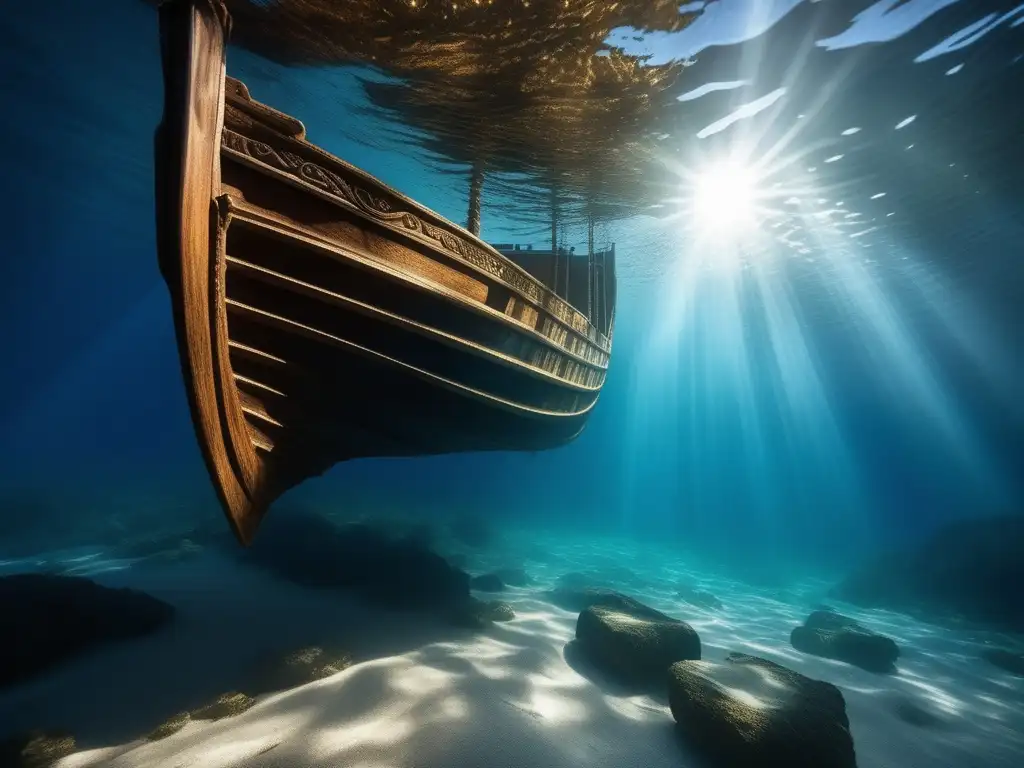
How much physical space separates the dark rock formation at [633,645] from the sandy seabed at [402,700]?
0.32 metres

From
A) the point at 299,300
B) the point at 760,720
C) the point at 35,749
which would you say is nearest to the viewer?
the point at 299,300

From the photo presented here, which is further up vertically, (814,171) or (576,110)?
(814,171)

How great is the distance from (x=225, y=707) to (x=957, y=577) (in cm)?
2404

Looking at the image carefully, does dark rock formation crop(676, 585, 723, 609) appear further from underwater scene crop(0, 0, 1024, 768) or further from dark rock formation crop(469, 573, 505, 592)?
dark rock formation crop(469, 573, 505, 592)

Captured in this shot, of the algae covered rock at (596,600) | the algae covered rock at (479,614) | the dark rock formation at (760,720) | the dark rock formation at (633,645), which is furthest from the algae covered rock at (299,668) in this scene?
the algae covered rock at (596,600)

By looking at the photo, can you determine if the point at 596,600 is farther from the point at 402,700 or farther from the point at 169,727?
the point at 169,727

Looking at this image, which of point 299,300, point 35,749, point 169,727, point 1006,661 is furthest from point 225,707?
point 1006,661

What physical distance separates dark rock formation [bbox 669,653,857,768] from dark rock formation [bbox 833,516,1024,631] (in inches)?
621

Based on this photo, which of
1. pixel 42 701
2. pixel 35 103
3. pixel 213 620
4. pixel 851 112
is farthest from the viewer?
pixel 35 103

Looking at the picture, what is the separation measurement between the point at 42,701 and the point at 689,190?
14043mm

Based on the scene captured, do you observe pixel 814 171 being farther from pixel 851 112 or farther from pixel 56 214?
pixel 56 214

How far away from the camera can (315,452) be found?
145 inches

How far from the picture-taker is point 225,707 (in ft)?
13.4

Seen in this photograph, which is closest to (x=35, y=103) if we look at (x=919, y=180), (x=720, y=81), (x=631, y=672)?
(x=720, y=81)
